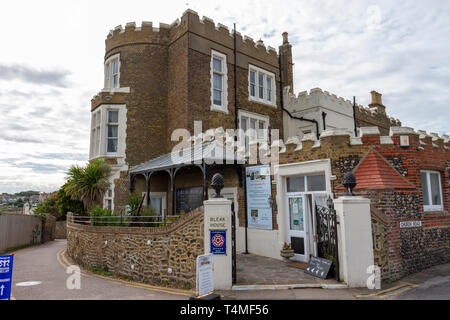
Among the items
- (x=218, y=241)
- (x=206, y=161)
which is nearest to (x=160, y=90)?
(x=206, y=161)

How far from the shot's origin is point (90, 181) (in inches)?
548

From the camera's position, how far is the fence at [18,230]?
56.6ft

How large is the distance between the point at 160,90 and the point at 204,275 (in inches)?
485

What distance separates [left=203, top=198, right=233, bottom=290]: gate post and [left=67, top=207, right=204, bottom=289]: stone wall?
0.26 metres

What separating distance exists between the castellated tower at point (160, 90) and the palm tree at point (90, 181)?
79 cm

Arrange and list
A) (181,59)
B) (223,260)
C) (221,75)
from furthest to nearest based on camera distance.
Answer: (221,75) < (181,59) < (223,260)

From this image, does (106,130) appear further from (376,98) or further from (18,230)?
(376,98)

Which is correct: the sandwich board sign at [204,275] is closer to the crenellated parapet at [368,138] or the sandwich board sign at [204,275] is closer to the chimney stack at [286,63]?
the crenellated parapet at [368,138]

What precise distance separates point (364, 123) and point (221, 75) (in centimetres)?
1199

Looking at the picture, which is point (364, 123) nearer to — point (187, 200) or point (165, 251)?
point (187, 200)

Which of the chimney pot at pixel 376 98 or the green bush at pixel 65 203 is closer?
the chimney pot at pixel 376 98

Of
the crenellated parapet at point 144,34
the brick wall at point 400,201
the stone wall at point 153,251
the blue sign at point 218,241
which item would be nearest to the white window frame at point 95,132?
the crenellated parapet at point 144,34
